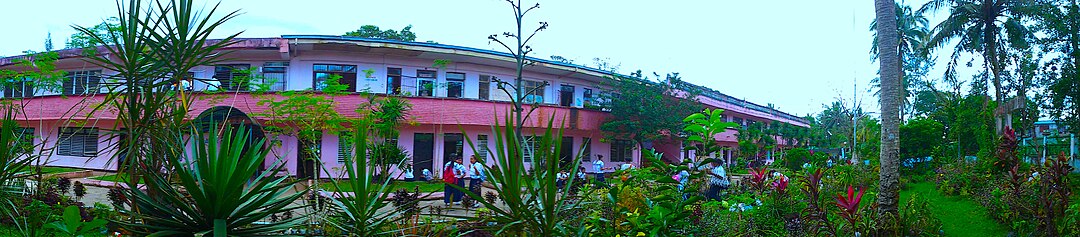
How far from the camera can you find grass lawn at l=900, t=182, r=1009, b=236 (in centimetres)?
802

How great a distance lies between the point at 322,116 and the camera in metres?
12.9

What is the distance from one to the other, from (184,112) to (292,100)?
1140cm

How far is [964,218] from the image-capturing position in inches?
360

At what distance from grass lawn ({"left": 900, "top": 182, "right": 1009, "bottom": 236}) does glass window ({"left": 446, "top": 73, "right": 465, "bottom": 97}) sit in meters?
13.9

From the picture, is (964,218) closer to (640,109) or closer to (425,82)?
(640,109)

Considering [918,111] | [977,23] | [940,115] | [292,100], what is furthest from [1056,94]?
[918,111]

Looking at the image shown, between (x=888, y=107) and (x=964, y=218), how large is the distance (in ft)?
9.91

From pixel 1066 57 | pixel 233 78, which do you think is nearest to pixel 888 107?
pixel 233 78

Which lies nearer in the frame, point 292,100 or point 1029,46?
point 292,100

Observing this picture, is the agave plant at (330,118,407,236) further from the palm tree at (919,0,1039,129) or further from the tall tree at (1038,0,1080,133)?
the palm tree at (919,0,1039,129)

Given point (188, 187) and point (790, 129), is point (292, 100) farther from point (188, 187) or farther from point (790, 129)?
point (790, 129)

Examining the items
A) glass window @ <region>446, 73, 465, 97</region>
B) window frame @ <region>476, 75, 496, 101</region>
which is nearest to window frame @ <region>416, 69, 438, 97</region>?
glass window @ <region>446, 73, 465, 97</region>

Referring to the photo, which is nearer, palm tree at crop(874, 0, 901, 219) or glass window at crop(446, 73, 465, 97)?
palm tree at crop(874, 0, 901, 219)

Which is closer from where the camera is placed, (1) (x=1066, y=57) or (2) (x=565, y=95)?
(1) (x=1066, y=57)
